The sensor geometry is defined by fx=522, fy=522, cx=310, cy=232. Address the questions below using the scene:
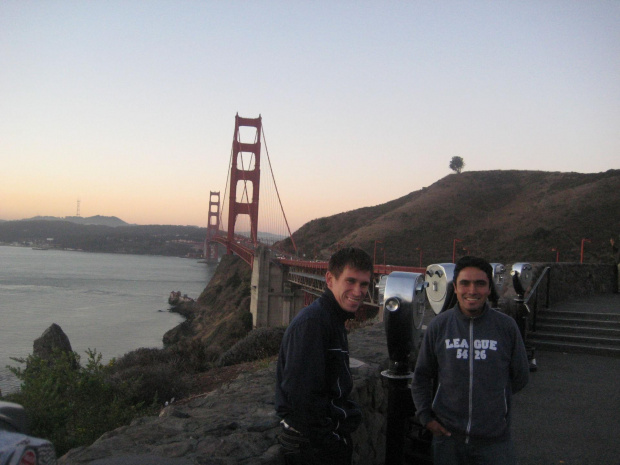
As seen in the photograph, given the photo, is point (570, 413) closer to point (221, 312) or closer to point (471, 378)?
point (471, 378)

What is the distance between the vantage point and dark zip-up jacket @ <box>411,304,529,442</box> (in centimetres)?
235

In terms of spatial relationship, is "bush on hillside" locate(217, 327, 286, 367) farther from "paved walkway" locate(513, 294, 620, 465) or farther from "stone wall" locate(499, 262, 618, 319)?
"paved walkway" locate(513, 294, 620, 465)

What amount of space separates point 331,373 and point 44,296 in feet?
194

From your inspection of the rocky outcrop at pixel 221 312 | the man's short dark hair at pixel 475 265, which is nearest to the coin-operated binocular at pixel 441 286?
the man's short dark hair at pixel 475 265

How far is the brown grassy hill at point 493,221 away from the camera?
4069 cm

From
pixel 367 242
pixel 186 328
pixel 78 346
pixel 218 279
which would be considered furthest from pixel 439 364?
pixel 218 279

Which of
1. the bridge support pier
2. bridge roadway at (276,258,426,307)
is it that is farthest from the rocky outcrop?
bridge roadway at (276,258,426,307)

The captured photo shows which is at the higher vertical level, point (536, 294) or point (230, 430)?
point (536, 294)

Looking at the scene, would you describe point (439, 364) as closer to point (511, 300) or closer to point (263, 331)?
point (511, 300)

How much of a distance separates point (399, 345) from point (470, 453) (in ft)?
1.99

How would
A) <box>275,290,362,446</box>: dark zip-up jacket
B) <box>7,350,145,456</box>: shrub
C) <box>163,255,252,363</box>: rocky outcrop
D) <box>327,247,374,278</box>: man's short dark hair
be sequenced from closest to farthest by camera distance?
<box>275,290,362,446</box>: dark zip-up jacket
<box>327,247,374,278</box>: man's short dark hair
<box>7,350,145,456</box>: shrub
<box>163,255,252,363</box>: rocky outcrop

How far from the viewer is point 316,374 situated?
1798mm

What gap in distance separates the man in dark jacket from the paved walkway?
8.14 ft

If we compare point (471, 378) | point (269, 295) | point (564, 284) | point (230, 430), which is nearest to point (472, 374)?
point (471, 378)
